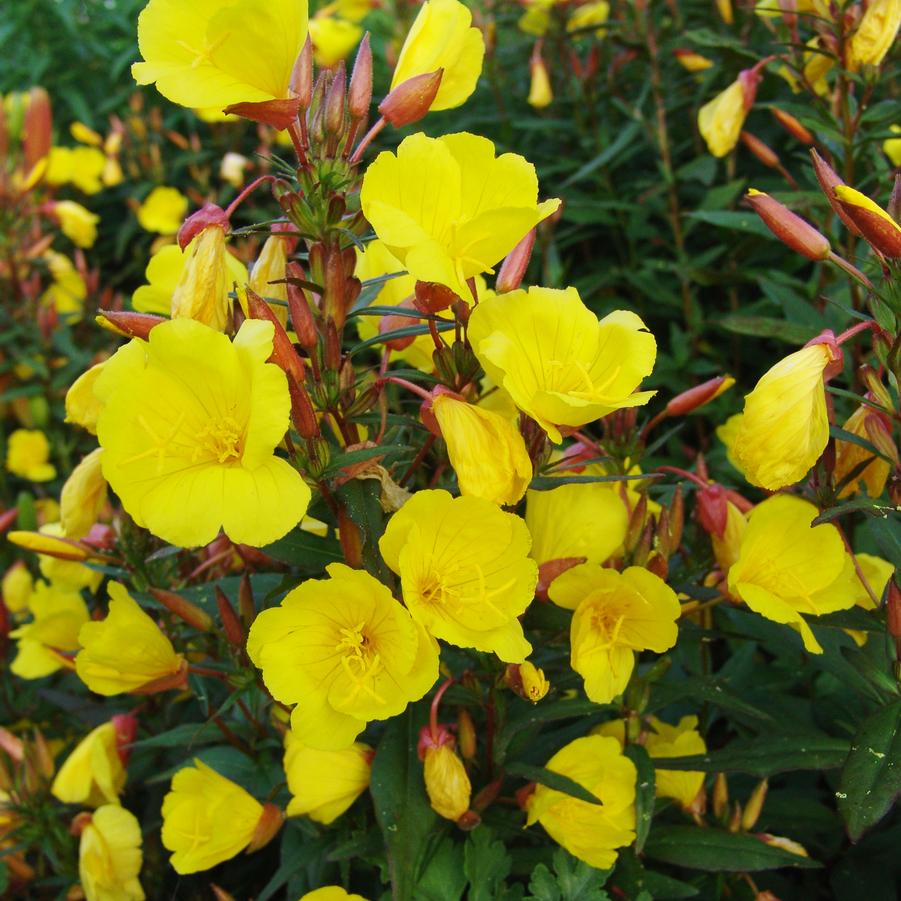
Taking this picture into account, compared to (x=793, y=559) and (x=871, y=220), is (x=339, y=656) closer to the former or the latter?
(x=793, y=559)

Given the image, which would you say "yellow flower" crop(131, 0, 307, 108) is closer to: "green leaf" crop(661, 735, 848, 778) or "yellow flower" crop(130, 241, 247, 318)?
"yellow flower" crop(130, 241, 247, 318)

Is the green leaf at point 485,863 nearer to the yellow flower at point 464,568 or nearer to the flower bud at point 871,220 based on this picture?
the yellow flower at point 464,568

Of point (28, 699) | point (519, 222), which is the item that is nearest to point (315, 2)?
point (28, 699)

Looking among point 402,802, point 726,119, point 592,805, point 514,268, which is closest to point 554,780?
point 592,805

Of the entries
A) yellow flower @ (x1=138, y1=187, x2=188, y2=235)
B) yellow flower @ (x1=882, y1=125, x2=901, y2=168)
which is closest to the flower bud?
yellow flower @ (x1=882, y1=125, x2=901, y2=168)

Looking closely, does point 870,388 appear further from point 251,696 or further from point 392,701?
point 251,696

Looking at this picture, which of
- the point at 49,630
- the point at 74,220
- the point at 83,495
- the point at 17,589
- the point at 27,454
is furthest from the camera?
the point at 74,220
